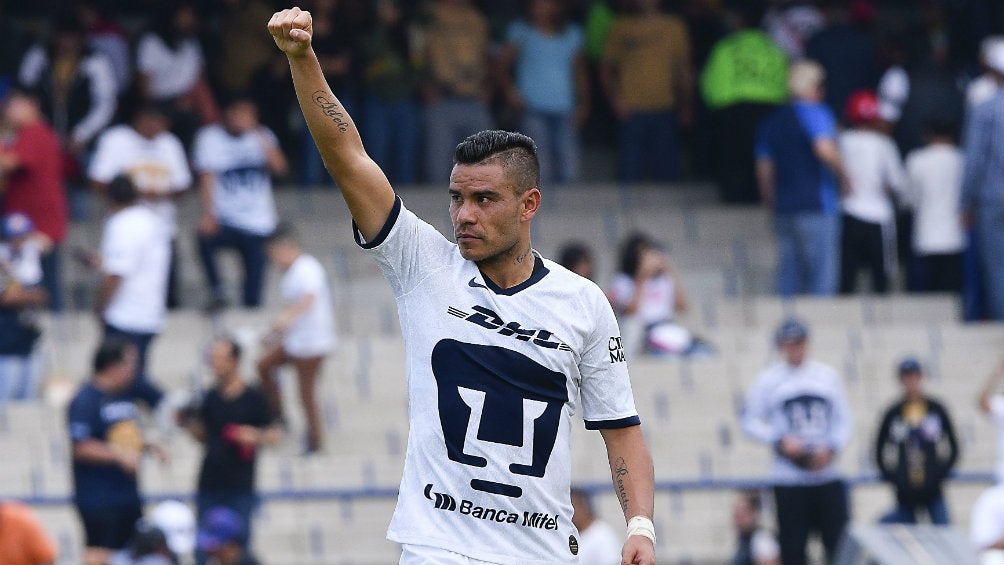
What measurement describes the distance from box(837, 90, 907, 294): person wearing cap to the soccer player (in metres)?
9.46

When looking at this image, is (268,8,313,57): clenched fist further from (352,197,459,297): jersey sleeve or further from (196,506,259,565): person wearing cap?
(196,506,259,565): person wearing cap

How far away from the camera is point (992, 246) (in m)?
13.2

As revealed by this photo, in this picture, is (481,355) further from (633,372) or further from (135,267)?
(633,372)

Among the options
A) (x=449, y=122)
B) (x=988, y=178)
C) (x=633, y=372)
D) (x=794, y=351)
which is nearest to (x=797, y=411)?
(x=794, y=351)

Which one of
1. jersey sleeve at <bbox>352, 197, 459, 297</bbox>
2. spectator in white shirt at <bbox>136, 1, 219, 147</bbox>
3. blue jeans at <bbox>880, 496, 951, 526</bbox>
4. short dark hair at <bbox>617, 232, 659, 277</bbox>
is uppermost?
spectator in white shirt at <bbox>136, 1, 219, 147</bbox>

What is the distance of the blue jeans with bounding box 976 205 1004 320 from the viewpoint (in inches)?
517

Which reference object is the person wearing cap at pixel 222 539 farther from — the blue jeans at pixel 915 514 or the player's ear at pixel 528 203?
the player's ear at pixel 528 203

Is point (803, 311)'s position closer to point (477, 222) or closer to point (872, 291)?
point (872, 291)

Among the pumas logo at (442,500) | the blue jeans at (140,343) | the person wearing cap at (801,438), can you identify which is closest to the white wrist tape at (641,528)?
the pumas logo at (442,500)

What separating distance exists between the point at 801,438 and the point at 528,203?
6507 mm

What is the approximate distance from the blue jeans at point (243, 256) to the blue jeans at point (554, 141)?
2.78 meters

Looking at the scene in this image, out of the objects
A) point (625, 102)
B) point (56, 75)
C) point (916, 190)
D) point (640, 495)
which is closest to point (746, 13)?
point (625, 102)

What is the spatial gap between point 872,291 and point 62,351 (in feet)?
21.1

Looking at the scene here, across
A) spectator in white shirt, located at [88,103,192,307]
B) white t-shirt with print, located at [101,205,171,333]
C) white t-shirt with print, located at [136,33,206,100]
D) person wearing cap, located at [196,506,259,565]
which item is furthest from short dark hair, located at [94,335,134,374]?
white t-shirt with print, located at [136,33,206,100]
